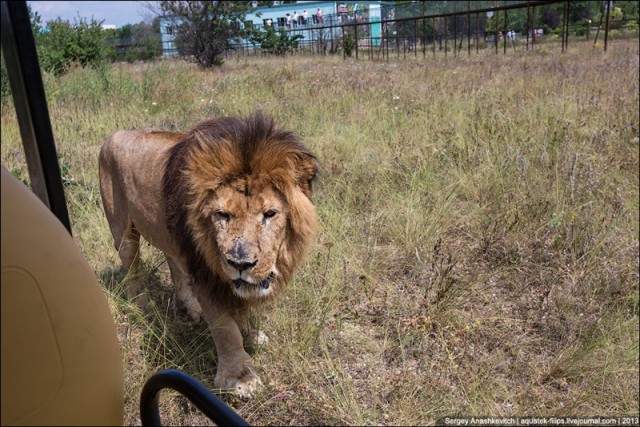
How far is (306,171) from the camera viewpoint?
264 centimetres

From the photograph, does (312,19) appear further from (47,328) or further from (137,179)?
(47,328)

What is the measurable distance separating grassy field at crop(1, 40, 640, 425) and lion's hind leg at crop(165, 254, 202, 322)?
0.31 feet

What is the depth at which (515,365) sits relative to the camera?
2.73 meters

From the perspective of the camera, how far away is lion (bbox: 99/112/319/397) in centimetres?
236

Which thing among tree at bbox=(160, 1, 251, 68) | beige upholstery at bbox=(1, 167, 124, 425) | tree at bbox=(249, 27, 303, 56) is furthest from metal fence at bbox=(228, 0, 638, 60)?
beige upholstery at bbox=(1, 167, 124, 425)

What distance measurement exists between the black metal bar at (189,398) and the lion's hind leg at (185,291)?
1927mm

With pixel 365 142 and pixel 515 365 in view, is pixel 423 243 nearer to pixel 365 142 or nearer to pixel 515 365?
pixel 515 365

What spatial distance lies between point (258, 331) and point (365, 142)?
349 cm

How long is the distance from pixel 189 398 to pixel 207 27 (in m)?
14.4

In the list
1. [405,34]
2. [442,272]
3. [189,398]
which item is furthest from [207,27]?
[189,398]

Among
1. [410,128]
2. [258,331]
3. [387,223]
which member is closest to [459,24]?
[410,128]

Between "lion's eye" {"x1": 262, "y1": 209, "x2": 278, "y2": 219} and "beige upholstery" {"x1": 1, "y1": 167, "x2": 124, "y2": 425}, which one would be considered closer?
"beige upholstery" {"x1": 1, "y1": 167, "x2": 124, "y2": 425}

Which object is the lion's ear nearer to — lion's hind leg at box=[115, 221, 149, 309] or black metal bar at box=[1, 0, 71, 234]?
black metal bar at box=[1, 0, 71, 234]

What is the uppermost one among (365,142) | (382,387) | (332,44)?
(332,44)
